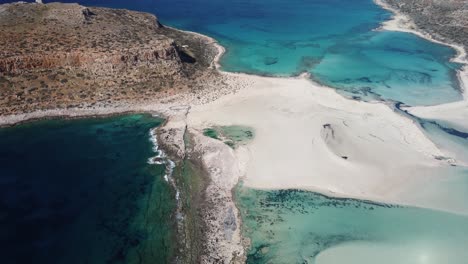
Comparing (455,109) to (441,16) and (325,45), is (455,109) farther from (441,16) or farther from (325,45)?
(441,16)

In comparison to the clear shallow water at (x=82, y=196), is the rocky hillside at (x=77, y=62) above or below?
above

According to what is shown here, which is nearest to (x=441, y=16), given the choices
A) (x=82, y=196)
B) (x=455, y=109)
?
(x=455, y=109)

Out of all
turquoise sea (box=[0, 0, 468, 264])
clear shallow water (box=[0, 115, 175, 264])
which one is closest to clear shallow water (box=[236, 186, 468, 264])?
turquoise sea (box=[0, 0, 468, 264])

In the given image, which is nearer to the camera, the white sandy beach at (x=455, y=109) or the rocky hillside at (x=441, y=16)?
the white sandy beach at (x=455, y=109)

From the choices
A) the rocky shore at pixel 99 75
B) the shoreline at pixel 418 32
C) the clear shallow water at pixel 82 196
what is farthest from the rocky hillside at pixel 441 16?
the clear shallow water at pixel 82 196

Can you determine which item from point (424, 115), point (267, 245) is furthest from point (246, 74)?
point (267, 245)

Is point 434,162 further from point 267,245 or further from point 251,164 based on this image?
point 267,245

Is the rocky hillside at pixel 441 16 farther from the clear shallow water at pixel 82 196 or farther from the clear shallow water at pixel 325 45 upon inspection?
the clear shallow water at pixel 82 196

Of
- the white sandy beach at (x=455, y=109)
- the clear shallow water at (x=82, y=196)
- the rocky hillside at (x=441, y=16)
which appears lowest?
the clear shallow water at (x=82, y=196)
